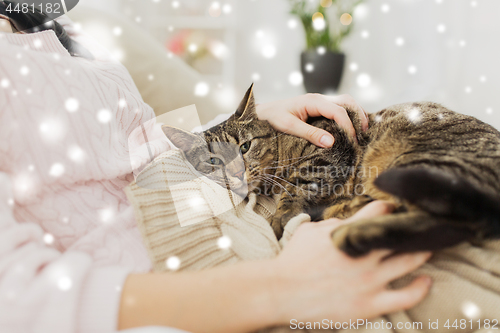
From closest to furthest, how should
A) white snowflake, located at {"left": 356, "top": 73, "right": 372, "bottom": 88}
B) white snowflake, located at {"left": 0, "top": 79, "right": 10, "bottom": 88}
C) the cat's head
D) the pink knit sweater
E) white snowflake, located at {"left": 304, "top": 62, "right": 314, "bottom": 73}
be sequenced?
the pink knit sweater < white snowflake, located at {"left": 0, "top": 79, "right": 10, "bottom": 88} < the cat's head < white snowflake, located at {"left": 304, "top": 62, "right": 314, "bottom": 73} < white snowflake, located at {"left": 356, "top": 73, "right": 372, "bottom": 88}

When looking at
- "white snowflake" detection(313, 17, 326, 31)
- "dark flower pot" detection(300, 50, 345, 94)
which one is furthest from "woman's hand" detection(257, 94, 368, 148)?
"white snowflake" detection(313, 17, 326, 31)

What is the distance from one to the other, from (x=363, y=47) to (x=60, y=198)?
8.94ft

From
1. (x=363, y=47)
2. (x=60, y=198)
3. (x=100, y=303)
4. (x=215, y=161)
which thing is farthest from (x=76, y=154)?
(x=363, y=47)

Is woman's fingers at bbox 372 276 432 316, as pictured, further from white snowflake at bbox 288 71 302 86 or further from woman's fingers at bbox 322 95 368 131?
white snowflake at bbox 288 71 302 86

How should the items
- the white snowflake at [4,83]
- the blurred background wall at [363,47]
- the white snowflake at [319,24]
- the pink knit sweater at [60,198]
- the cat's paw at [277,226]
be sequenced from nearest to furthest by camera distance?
the pink knit sweater at [60,198] < the white snowflake at [4,83] < the cat's paw at [277,226] < the blurred background wall at [363,47] < the white snowflake at [319,24]

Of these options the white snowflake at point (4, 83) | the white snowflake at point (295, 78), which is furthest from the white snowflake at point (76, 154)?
the white snowflake at point (295, 78)

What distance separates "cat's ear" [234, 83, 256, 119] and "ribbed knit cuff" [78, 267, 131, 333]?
753mm

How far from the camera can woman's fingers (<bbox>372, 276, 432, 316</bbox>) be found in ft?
1.47

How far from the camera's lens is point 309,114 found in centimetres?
109

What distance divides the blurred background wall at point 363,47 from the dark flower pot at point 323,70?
0.86 ft

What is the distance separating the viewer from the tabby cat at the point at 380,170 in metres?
0.47

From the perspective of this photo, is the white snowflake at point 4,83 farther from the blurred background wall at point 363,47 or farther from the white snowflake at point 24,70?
the blurred background wall at point 363,47

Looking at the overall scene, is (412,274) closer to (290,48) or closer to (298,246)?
(298,246)

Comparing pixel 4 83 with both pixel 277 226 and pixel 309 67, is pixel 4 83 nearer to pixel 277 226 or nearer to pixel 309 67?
pixel 277 226
